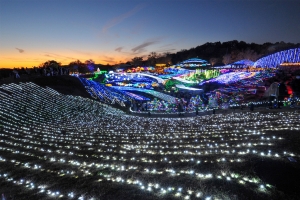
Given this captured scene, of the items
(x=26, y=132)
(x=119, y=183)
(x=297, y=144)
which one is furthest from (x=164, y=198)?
(x=26, y=132)

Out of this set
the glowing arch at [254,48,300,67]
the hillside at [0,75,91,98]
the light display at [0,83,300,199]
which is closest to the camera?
the light display at [0,83,300,199]

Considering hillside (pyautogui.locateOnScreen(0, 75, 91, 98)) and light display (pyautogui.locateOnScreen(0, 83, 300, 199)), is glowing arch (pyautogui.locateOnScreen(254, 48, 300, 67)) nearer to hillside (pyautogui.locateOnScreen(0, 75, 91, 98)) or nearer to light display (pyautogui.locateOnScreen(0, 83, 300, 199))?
hillside (pyautogui.locateOnScreen(0, 75, 91, 98))

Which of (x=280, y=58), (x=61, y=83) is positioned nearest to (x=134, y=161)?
(x=61, y=83)

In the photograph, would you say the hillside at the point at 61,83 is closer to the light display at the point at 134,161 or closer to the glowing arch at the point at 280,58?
the light display at the point at 134,161

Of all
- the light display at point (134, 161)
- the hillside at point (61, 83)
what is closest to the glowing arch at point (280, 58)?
the hillside at point (61, 83)

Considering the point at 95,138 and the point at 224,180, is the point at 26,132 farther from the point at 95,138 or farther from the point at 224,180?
the point at 224,180

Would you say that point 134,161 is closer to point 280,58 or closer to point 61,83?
point 61,83

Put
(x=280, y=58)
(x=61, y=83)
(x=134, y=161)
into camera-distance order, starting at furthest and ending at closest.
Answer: (x=280, y=58) → (x=61, y=83) → (x=134, y=161)

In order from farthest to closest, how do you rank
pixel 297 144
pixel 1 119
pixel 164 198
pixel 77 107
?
pixel 77 107 → pixel 1 119 → pixel 297 144 → pixel 164 198

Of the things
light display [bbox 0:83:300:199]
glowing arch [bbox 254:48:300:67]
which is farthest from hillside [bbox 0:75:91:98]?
glowing arch [bbox 254:48:300:67]
